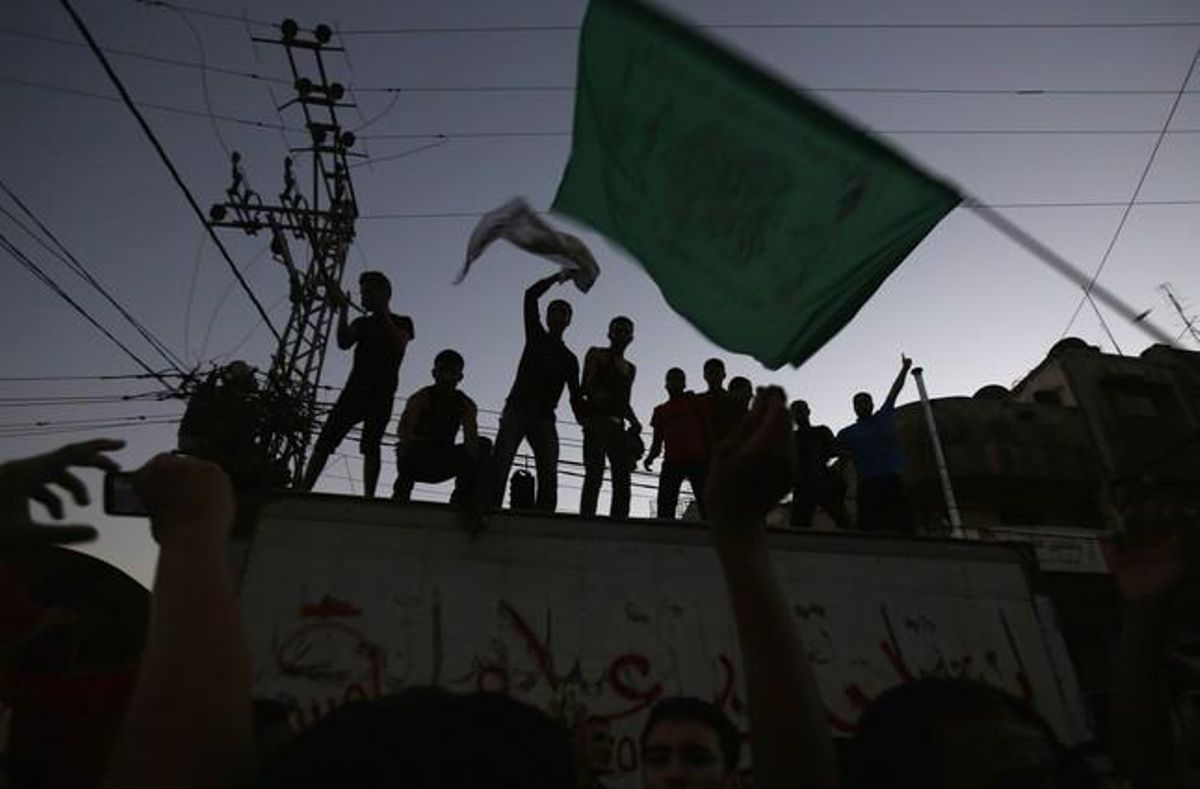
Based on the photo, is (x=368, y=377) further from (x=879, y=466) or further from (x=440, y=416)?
(x=879, y=466)

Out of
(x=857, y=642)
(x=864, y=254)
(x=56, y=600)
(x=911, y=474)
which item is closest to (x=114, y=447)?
(x=56, y=600)

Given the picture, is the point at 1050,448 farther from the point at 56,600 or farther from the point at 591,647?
the point at 56,600

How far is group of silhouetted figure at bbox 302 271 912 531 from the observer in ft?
16.5

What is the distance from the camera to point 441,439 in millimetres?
5113

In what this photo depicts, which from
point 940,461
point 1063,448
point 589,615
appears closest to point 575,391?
point 589,615

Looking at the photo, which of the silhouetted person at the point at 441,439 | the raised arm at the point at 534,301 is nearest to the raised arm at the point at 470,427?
the silhouetted person at the point at 441,439

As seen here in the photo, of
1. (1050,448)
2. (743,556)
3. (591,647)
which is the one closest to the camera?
(743,556)

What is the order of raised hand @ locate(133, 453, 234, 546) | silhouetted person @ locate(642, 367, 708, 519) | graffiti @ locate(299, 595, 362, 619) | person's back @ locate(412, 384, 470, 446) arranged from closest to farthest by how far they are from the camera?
raised hand @ locate(133, 453, 234, 546) < graffiti @ locate(299, 595, 362, 619) < person's back @ locate(412, 384, 470, 446) < silhouetted person @ locate(642, 367, 708, 519)

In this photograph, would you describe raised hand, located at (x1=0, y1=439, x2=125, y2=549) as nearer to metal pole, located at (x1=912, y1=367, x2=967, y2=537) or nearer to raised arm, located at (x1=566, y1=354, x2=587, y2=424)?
raised arm, located at (x1=566, y1=354, x2=587, y2=424)

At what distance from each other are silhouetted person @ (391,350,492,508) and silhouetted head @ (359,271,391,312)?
58 centimetres

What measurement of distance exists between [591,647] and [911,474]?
2183 cm

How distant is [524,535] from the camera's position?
13.9 ft

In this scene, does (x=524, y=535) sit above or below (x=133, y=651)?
above

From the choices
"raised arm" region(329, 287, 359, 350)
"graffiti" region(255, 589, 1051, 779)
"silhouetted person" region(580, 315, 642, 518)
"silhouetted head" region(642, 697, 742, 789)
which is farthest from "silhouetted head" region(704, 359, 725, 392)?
"silhouetted head" region(642, 697, 742, 789)
